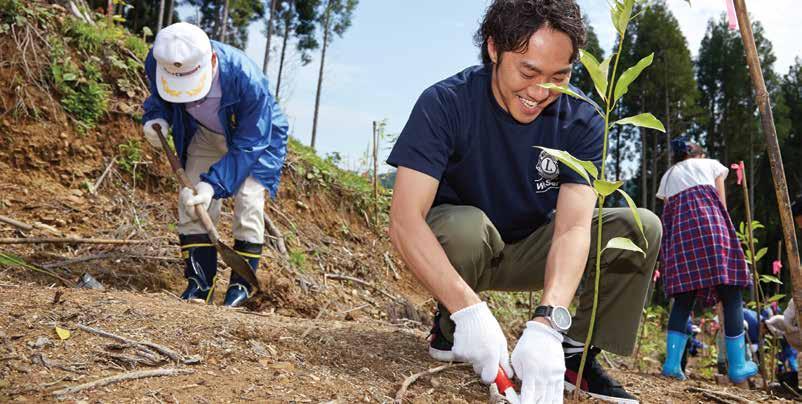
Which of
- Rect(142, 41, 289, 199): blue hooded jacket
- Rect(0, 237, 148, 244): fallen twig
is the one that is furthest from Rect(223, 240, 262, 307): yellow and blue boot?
Rect(0, 237, 148, 244): fallen twig

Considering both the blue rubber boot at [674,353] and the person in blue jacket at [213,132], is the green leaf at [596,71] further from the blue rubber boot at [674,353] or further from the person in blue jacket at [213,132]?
the blue rubber boot at [674,353]

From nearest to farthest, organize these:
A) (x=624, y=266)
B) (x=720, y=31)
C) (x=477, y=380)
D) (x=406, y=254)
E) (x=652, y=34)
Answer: (x=406, y=254)
(x=477, y=380)
(x=624, y=266)
(x=652, y=34)
(x=720, y=31)

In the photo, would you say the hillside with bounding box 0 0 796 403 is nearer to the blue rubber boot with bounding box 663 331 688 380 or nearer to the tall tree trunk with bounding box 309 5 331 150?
the blue rubber boot with bounding box 663 331 688 380

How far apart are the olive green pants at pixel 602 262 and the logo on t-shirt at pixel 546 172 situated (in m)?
0.13

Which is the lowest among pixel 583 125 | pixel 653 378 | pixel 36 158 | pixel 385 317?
pixel 385 317

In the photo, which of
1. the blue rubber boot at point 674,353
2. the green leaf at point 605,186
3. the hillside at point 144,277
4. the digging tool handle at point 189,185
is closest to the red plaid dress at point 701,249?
the blue rubber boot at point 674,353

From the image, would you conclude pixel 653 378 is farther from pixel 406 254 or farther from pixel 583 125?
pixel 406 254

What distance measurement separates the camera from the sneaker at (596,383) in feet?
5.84

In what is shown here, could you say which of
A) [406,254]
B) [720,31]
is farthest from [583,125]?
[720,31]

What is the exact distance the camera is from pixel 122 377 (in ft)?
4.63

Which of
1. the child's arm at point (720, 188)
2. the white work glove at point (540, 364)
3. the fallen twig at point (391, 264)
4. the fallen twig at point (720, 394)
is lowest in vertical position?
the fallen twig at point (391, 264)

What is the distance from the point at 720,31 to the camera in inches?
1013

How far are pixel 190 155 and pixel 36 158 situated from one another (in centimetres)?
136

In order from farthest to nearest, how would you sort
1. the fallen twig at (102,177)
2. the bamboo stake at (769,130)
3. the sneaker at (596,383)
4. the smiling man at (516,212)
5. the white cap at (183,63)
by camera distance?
1. the fallen twig at (102,177)
2. the white cap at (183,63)
3. the sneaker at (596,383)
4. the smiling man at (516,212)
5. the bamboo stake at (769,130)
